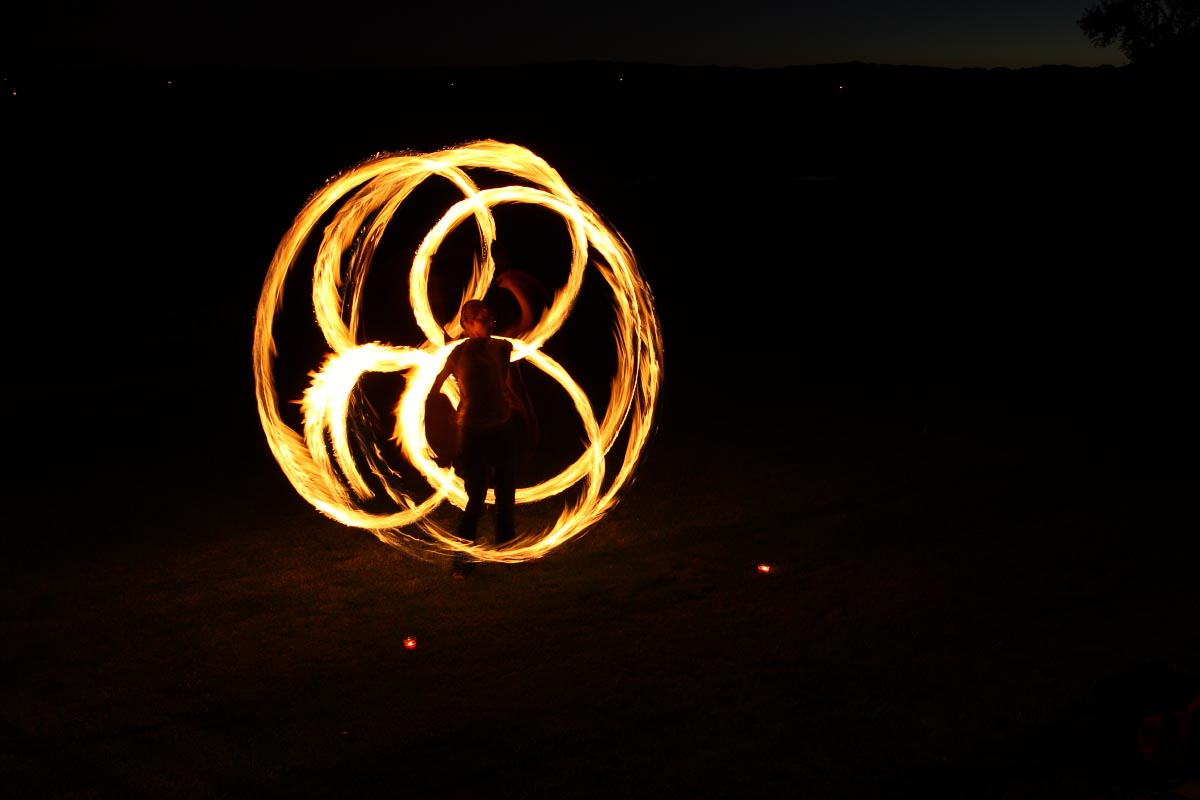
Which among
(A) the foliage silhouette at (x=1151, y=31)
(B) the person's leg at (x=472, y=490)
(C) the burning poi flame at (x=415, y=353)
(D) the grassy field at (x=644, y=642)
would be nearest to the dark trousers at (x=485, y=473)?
(B) the person's leg at (x=472, y=490)

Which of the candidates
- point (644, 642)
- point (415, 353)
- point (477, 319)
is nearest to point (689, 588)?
point (644, 642)

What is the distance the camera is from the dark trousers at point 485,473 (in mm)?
7141

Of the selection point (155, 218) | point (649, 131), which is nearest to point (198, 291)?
point (155, 218)

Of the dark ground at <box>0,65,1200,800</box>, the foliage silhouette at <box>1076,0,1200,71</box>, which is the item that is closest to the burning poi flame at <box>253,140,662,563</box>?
the dark ground at <box>0,65,1200,800</box>

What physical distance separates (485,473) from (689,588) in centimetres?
146

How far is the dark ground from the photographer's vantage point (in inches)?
188

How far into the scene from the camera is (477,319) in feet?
22.7

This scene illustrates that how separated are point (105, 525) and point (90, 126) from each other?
3471cm

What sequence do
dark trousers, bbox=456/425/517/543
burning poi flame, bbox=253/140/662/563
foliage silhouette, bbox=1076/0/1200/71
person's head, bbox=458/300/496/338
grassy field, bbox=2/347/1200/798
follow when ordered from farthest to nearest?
foliage silhouette, bbox=1076/0/1200/71 < burning poi flame, bbox=253/140/662/563 < dark trousers, bbox=456/425/517/543 < person's head, bbox=458/300/496/338 < grassy field, bbox=2/347/1200/798

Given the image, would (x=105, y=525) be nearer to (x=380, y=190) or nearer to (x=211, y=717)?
(x=380, y=190)

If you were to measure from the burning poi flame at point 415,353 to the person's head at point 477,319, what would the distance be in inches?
6.8

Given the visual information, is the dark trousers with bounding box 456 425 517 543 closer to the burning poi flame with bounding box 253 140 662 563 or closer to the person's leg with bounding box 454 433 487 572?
the person's leg with bounding box 454 433 487 572

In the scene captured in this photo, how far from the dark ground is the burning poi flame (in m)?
0.30

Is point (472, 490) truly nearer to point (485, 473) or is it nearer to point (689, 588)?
point (485, 473)
